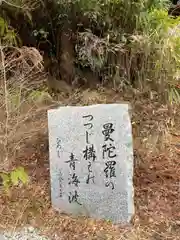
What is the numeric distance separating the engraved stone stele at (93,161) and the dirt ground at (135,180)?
12 cm

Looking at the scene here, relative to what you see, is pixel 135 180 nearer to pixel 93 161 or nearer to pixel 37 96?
pixel 93 161

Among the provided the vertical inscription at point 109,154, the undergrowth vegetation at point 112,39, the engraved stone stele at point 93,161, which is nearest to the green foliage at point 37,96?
the undergrowth vegetation at point 112,39

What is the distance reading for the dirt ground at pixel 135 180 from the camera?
10.9ft

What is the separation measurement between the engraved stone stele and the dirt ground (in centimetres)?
12

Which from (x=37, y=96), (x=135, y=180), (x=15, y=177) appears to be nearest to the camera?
(x=15, y=177)

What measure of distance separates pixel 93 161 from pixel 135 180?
0.60 meters

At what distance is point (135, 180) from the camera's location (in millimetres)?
3801

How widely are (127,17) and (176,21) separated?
0.64 m

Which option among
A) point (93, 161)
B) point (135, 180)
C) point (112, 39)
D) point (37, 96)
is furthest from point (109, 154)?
point (112, 39)

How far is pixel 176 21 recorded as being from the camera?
5125 mm

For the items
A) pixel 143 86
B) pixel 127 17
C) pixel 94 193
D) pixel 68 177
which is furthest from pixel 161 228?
pixel 127 17

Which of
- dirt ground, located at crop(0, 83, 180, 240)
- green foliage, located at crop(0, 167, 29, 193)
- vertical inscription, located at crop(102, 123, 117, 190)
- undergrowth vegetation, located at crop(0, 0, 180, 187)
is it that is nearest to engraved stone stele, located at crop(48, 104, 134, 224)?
vertical inscription, located at crop(102, 123, 117, 190)

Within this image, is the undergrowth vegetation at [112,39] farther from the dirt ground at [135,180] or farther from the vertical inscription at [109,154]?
the vertical inscription at [109,154]

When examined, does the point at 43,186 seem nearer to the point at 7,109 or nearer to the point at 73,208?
the point at 73,208
